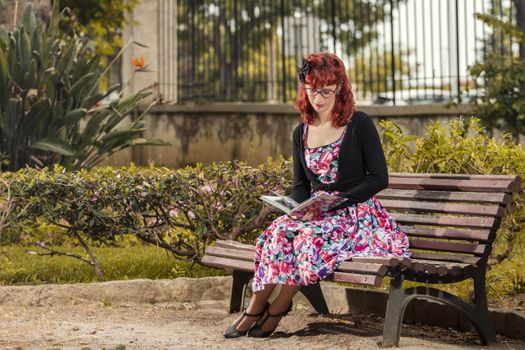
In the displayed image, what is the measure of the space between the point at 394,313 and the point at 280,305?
0.73 meters

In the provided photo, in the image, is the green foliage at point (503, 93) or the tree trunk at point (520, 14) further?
the tree trunk at point (520, 14)

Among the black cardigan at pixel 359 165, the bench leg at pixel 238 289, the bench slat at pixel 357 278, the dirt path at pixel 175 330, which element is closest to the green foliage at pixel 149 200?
the dirt path at pixel 175 330

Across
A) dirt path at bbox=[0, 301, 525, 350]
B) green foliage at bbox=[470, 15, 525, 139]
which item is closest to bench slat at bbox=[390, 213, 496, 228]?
dirt path at bbox=[0, 301, 525, 350]

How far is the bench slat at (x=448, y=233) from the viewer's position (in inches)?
244

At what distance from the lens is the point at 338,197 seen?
6199mm

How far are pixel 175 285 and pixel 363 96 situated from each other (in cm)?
834

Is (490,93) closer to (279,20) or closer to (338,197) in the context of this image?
(279,20)

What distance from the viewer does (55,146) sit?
9.91 metres

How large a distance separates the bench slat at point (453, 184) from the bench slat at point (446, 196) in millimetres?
24

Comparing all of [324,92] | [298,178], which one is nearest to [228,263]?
[298,178]

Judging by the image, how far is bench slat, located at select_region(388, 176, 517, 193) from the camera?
619 cm

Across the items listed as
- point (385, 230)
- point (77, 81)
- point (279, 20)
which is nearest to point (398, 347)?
point (385, 230)

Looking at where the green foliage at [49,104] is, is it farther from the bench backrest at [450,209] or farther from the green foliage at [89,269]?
the bench backrest at [450,209]

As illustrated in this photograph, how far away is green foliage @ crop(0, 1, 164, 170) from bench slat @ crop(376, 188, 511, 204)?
12.8 ft
